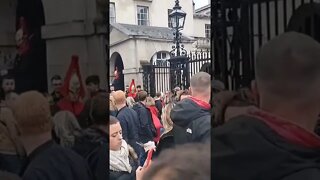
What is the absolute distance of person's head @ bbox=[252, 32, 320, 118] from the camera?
850 millimetres

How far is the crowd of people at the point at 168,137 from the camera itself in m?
1.05

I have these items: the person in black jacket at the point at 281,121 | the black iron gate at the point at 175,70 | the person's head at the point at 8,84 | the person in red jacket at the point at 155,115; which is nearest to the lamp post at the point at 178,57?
the black iron gate at the point at 175,70

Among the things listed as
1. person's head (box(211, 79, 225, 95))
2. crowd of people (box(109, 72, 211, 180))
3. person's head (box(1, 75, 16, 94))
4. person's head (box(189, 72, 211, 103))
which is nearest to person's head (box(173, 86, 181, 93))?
crowd of people (box(109, 72, 211, 180))

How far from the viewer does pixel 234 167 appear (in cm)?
90

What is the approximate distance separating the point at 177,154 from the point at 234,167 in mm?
208

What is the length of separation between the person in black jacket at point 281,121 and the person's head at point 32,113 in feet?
1.85

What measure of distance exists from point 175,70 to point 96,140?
0.94 feet

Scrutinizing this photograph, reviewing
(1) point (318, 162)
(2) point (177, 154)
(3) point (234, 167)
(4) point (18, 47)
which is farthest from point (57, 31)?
(1) point (318, 162)

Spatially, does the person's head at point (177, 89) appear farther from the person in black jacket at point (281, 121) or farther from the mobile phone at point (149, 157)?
the person in black jacket at point (281, 121)

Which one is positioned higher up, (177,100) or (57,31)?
(57,31)

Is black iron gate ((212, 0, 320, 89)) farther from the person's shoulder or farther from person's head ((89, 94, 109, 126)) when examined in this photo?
person's head ((89, 94, 109, 126))

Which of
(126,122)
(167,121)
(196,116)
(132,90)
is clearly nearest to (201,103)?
(196,116)

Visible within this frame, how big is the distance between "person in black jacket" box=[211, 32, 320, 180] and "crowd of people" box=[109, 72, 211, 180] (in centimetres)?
12

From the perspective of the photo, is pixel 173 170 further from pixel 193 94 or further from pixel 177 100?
pixel 177 100
